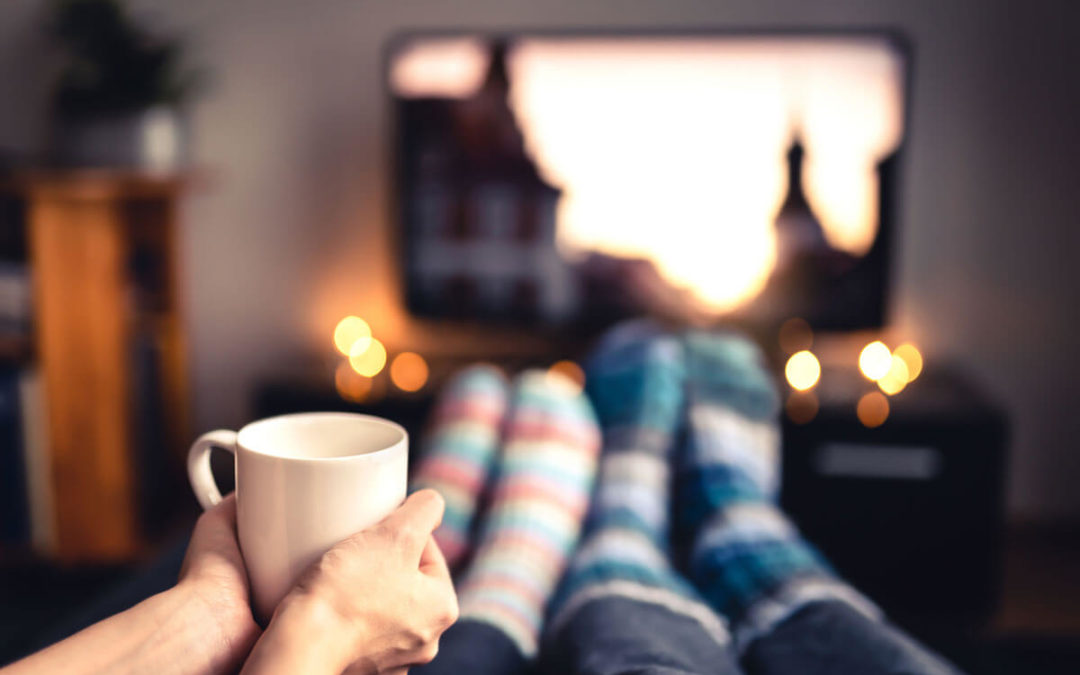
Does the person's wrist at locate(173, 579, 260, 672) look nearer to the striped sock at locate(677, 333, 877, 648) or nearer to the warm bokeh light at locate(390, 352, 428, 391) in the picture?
the striped sock at locate(677, 333, 877, 648)

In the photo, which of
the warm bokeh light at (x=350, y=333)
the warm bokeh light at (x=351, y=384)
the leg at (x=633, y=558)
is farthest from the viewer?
the warm bokeh light at (x=350, y=333)

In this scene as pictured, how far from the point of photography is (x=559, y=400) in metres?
1.18

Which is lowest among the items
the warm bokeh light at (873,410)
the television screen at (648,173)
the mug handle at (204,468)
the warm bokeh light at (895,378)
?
the warm bokeh light at (873,410)

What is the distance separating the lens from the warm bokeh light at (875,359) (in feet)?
6.27

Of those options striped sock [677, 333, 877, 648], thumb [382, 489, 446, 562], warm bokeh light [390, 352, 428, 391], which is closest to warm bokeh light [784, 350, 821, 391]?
striped sock [677, 333, 877, 648]

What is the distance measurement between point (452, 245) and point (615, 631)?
1.33 m

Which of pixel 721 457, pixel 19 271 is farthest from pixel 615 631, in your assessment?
pixel 19 271

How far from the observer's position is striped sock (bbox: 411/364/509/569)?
101 cm

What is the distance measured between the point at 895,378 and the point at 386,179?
126 centimetres

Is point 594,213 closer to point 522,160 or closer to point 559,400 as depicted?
point 522,160

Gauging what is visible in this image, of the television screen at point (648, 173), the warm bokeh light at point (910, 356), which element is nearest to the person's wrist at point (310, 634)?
the television screen at point (648, 173)

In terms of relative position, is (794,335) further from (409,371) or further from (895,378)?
(409,371)

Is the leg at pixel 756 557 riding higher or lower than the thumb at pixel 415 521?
lower

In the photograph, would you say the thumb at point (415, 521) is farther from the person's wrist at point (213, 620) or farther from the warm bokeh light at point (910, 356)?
the warm bokeh light at point (910, 356)
